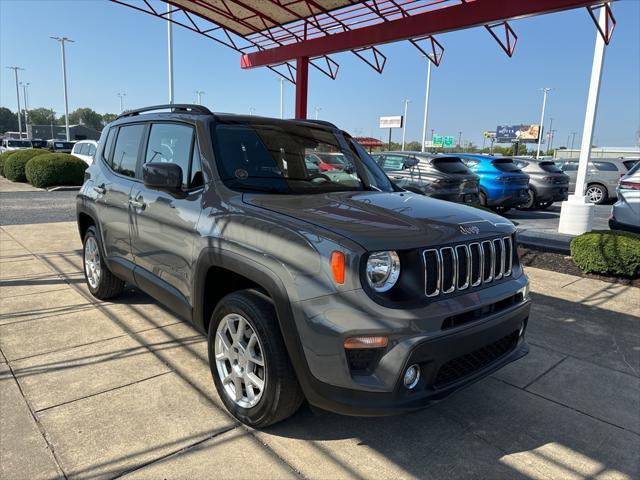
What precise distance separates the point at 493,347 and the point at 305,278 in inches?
50.3

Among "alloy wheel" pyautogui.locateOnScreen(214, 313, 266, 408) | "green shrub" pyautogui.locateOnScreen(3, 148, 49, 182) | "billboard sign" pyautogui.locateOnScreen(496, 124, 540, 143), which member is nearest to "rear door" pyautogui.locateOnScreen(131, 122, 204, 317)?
"alloy wheel" pyautogui.locateOnScreen(214, 313, 266, 408)

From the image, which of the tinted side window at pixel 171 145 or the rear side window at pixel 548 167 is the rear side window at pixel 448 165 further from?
the tinted side window at pixel 171 145

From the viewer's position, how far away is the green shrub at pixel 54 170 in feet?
55.3

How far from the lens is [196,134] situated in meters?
3.38

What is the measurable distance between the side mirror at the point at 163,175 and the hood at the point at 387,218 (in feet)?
1.89

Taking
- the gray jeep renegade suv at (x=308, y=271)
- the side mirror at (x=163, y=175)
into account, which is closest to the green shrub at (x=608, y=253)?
the gray jeep renegade suv at (x=308, y=271)

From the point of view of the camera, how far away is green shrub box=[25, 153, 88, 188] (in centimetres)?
1686

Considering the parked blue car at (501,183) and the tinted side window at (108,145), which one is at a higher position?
the tinted side window at (108,145)

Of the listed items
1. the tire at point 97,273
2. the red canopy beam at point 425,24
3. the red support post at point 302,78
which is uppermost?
the red canopy beam at point 425,24

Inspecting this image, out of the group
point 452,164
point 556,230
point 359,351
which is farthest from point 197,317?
point 556,230

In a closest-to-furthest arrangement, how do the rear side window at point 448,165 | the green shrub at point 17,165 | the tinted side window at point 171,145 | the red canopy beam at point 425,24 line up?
the tinted side window at point 171,145, the red canopy beam at point 425,24, the rear side window at point 448,165, the green shrub at point 17,165

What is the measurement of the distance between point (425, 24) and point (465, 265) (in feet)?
25.0

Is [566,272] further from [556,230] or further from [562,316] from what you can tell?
[556,230]

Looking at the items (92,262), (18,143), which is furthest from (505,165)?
(18,143)
